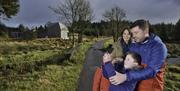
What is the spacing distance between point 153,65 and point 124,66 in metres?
0.29

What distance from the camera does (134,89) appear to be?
4.53 metres

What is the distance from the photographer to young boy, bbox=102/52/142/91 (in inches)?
169

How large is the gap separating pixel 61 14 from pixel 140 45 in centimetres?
5202

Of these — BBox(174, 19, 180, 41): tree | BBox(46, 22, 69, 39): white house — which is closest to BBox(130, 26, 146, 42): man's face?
BBox(46, 22, 69, 39): white house

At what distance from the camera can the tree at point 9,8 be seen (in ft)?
187

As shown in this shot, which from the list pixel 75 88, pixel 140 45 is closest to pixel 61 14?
pixel 75 88

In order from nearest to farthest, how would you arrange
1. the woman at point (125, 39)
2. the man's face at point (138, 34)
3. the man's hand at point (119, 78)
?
the man's hand at point (119, 78) < the man's face at point (138, 34) < the woman at point (125, 39)

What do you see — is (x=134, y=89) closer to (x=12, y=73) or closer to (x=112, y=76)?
(x=112, y=76)

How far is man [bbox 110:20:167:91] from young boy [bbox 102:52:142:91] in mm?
62

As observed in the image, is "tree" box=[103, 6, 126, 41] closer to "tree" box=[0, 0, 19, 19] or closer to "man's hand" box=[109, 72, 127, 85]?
"tree" box=[0, 0, 19, 19]

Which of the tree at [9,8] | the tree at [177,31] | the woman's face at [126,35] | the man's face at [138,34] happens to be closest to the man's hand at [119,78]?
the man's face at [138,34]

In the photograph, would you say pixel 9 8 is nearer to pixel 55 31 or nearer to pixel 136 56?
pixel 55 31

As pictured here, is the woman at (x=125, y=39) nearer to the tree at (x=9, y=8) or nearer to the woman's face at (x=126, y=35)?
the woman's face at (x=126, y=35)

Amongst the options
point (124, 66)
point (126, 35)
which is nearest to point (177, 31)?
point (126, 35)
